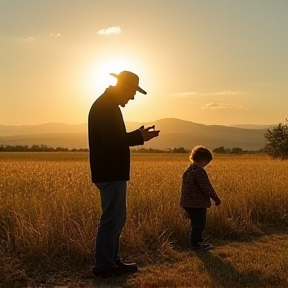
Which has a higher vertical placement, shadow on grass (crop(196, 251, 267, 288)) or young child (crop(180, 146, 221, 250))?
young child (crop(180, 146, 221, 250))

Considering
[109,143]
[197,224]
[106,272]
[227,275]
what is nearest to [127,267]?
[106,272]

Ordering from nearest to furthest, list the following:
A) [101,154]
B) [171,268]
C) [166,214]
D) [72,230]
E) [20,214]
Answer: [101,154], [171,268], [72,230], [20,214], [166,214]

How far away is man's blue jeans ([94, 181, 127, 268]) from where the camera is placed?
18.0 feet

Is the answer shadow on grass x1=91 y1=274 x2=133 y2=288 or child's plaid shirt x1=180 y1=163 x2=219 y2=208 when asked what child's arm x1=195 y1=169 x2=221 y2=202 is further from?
shadow on grass x1=91 y1=274 x2=133 y2=288

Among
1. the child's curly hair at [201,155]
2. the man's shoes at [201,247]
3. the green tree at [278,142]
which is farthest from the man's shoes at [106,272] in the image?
the green tree at [278,142]

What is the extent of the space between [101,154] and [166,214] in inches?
111

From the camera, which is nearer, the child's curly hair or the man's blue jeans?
the man's blue jeans

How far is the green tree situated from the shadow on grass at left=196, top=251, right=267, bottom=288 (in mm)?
Answer: 47870

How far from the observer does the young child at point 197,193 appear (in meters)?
7.03

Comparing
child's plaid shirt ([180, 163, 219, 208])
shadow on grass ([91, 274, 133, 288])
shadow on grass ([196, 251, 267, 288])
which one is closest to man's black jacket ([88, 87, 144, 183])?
shadow on grass ([91, 274, 133, 288])

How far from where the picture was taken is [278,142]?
5359 centimetres

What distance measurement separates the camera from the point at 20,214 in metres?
7.36

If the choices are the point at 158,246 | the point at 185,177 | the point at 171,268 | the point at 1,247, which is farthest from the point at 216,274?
the point at 1,247

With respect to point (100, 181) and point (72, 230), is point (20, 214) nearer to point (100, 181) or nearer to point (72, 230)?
point (72, 230)
